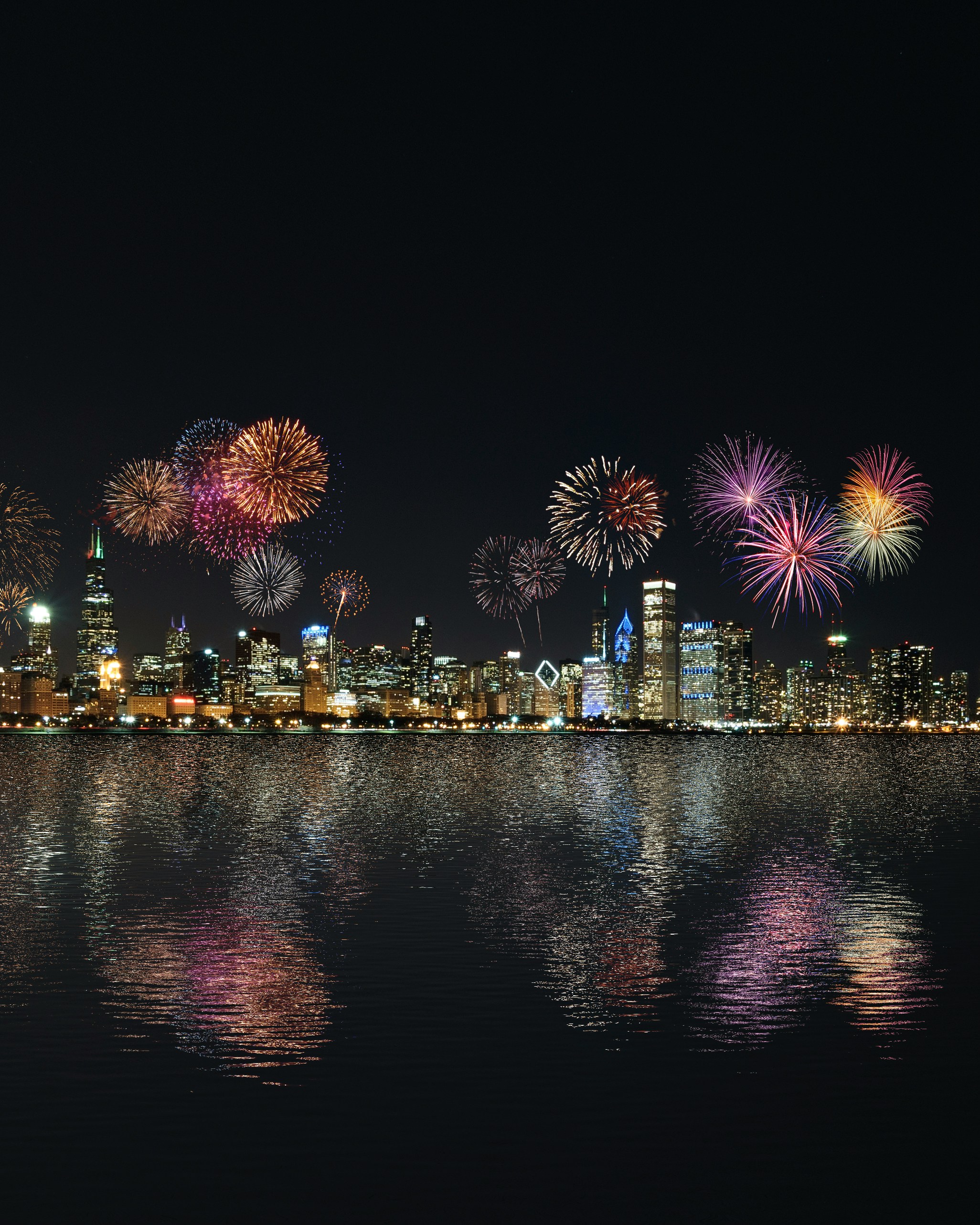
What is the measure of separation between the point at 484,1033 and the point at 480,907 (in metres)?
12.8

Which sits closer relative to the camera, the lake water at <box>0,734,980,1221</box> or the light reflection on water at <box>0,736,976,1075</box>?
the lake water at <box>0,734,980,1221</box>

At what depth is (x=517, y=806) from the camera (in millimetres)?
72312

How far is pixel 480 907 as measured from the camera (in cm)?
3234

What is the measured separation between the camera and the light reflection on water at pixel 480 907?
68.6ft

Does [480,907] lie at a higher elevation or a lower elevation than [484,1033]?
lower

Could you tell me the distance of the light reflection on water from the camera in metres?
20.9

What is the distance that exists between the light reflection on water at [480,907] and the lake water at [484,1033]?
0.43 feet

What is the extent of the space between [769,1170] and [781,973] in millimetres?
10333

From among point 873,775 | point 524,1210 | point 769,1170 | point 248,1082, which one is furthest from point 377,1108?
point 873,775

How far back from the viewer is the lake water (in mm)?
13648

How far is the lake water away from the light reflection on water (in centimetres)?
13

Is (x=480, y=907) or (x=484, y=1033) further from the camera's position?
(x=480, y=907)

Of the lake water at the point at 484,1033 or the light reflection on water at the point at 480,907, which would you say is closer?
the lake water at the point at 484,1033

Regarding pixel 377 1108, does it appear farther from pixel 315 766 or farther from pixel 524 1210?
pixel 315 766
